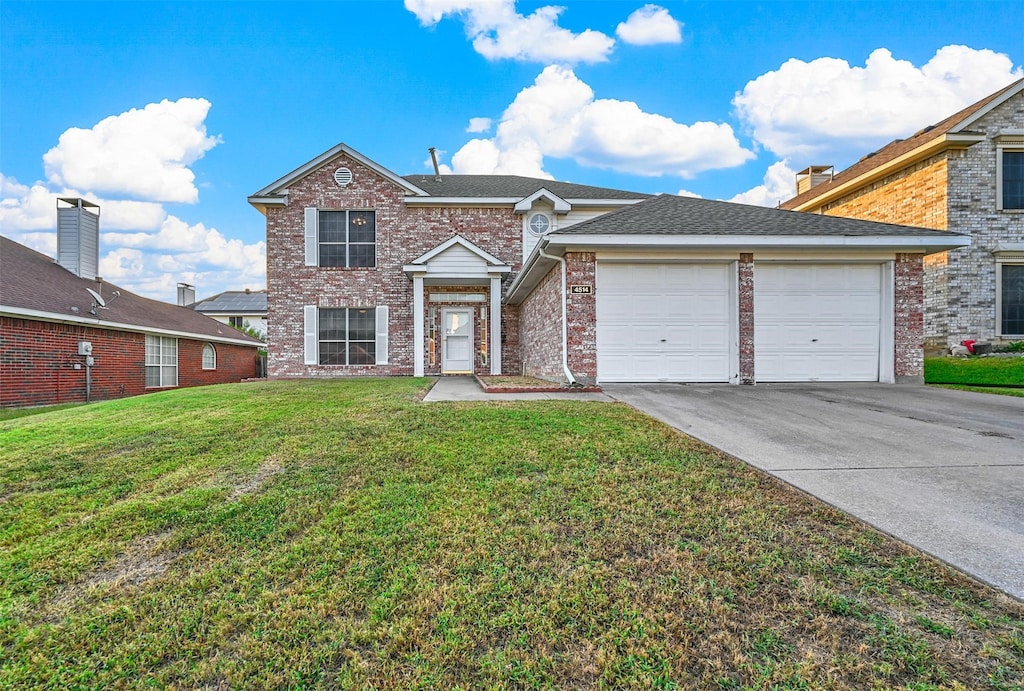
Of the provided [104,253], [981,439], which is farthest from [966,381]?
[104,253]

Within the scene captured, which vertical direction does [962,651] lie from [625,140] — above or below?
below

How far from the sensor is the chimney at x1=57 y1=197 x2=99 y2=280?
48.1ft

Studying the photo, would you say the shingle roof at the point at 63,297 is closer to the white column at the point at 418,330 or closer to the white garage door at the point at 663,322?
the white column at the point at 418,330

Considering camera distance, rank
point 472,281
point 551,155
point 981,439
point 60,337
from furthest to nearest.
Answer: point 551,155
point 472,281
point 60,337
point 981,439

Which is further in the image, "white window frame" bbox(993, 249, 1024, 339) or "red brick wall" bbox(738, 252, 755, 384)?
"white window frame" bbox(993, 249, 1024, 339)

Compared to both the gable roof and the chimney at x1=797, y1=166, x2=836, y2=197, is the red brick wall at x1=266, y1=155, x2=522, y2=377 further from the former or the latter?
the chimney at x1=797, y1=166, x2=836, y2=197

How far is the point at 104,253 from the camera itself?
52.3 ft

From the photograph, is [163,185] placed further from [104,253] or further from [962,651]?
[962,651]

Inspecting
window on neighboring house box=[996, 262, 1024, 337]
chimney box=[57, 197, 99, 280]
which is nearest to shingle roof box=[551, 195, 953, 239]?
window on neighboring house box=[996, 262, 1024, 337]

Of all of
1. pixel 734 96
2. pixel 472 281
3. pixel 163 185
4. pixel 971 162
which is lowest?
pixel 472 281

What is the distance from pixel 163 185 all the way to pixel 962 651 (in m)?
26.8

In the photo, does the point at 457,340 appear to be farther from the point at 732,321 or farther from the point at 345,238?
the point at 732,321

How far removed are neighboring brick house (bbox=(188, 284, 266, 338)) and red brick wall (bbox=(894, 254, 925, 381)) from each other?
27941 millimetres

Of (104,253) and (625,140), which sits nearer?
(104,253)
